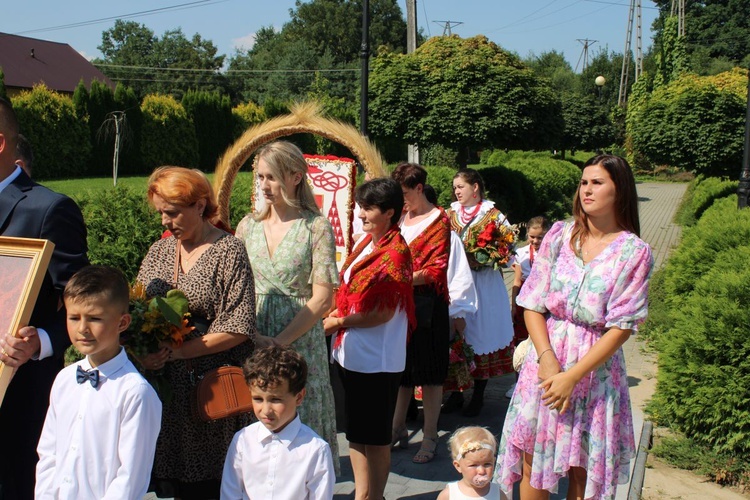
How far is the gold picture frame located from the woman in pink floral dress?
1.94 meters

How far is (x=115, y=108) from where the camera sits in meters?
31.7

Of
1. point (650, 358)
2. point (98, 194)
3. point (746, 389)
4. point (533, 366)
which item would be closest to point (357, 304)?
point (533, 366)

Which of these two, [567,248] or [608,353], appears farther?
[567,248]

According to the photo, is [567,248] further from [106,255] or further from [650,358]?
[650,358]

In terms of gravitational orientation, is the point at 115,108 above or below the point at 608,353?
above

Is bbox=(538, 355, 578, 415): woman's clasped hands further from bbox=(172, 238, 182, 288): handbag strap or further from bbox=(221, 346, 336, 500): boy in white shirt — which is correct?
bbox=(172, 238, 182, 288): handbag strap

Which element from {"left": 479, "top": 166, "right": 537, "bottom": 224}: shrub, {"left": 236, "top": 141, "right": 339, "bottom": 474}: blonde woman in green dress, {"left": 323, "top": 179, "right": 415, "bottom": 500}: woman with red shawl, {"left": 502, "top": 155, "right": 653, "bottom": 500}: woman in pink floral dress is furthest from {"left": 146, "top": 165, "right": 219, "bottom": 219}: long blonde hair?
{"left": 479, "top": 166, "right": 537, "bottom": 224}: shrub

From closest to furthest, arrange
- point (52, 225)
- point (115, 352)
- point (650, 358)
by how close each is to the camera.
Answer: point (115, 352)
point (52, 225)
point (650, 358)

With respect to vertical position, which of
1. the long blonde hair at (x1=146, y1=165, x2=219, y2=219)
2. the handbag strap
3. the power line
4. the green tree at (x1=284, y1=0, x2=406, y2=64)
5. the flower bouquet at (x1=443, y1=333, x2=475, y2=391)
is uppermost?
the green tree at (x1=284, y1=0, x2=406, y2=64)

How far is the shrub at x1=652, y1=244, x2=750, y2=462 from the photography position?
16.4ft

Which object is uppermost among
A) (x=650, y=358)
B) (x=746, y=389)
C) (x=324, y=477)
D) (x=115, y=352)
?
(x=115, y=352)

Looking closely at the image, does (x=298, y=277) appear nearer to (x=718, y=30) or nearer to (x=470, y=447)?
(x=470, y=447)

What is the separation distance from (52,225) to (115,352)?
60 cm

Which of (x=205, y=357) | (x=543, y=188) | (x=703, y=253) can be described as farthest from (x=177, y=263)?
(x=543, y=188)
